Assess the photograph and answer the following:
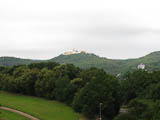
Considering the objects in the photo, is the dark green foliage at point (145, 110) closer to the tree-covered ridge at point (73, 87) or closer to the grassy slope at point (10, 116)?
the tree-covered ridge at point (73, 87)

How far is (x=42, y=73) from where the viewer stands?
59719 mm

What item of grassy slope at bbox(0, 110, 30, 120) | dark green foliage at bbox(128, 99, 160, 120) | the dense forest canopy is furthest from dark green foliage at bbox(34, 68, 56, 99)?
dark green foliage at bbox(128, 99, 160, 120)

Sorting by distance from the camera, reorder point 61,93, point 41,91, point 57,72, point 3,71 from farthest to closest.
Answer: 1. point 3,71
2. point 57,72
3. point 41,91
4. point 61,93

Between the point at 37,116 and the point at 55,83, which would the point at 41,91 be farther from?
the point at 37,116

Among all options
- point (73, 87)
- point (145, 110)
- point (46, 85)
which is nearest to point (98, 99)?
point (145, 110)

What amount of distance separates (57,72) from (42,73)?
4645mm

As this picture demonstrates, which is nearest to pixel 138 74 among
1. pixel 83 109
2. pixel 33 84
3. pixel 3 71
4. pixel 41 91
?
pixel 83 109

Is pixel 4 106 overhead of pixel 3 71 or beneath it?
beneath

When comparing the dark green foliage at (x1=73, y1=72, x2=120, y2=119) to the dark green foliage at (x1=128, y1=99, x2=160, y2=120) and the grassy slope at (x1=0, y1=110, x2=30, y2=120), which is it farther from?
the grassy slope at (x1=0, y1=110, x2=30, y2=120)

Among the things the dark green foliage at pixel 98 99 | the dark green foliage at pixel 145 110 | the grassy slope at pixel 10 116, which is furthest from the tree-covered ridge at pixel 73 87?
the grassy slope at pixel 10 116

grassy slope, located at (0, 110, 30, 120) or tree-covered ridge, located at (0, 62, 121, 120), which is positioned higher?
tree-covered ridge, located at (0, 62, 121, 120)

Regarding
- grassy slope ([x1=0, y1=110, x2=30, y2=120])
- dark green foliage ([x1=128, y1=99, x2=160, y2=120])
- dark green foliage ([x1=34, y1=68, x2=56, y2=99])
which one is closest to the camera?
dark green foliage ([x1=128, y1=99, x2=160, y2=120])

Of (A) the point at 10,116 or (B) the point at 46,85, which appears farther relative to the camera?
(B) the point at 46,85

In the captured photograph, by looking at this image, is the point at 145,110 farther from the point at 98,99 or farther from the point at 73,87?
the point at 73,87
